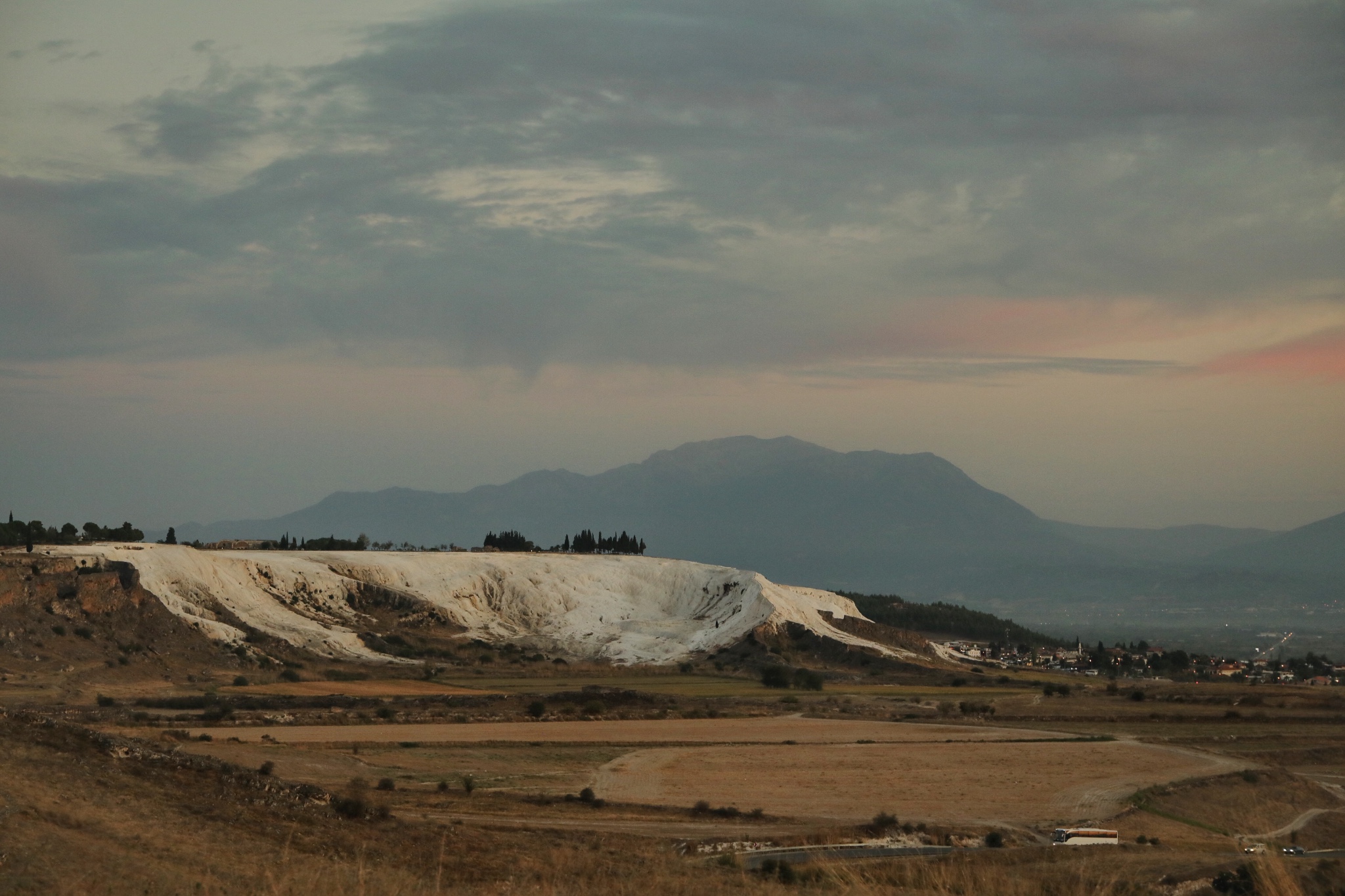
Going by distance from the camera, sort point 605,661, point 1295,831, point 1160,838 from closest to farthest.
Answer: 1. point 1160,838
2. point 1295,831
3. point 605,661

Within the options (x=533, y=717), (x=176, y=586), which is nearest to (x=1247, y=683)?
(x=533, y=717)

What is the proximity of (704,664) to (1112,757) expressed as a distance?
55506 mm

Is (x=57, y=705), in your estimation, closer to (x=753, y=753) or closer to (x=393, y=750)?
(x=393, y=750)

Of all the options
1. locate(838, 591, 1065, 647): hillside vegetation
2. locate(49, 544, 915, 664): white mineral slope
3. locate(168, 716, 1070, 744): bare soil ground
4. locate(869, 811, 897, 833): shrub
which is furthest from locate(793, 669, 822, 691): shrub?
locate(838, 591, 1065, 647): hillside vegetation

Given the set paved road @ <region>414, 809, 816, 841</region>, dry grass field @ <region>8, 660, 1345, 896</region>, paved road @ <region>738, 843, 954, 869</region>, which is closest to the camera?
dry grass field @ <region>8, 660, 1345, 896</region>

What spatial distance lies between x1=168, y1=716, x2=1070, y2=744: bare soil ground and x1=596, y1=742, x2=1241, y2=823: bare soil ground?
12.1ft

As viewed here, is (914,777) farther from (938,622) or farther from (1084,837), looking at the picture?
(938,622)

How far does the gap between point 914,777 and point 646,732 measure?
715 inches

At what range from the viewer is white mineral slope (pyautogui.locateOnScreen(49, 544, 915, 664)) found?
90438mm

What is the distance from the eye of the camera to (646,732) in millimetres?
61375

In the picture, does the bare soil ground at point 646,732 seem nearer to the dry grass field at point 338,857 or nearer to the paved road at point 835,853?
the dry grass field at point 338,857

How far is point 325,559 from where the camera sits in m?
110

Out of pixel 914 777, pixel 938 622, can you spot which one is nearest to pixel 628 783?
pixel 914 777

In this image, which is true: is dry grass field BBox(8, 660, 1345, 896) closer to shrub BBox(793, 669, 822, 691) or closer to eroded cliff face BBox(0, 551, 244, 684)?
eroded cliff face BBox(0, 551, 244, 684)
